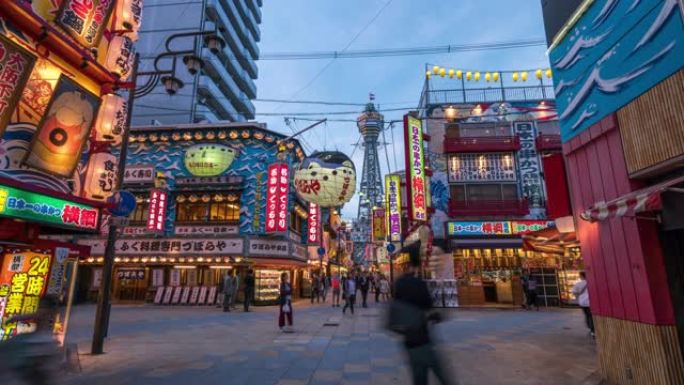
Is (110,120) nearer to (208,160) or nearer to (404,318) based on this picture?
(404,318)

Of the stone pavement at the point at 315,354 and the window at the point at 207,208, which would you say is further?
the window at the point at 207,208

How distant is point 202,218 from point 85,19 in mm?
15440

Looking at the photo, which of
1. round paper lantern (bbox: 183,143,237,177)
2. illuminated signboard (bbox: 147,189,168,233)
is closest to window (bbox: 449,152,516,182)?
round paper lantern (bbox: 183,143,237,177)

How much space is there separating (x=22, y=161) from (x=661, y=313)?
11.5 meters

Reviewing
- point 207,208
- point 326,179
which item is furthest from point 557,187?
point 207,208

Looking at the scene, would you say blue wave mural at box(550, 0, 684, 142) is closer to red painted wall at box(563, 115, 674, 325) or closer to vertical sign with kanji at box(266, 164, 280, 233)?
red painted wall at box(563, 115, 674, 325)

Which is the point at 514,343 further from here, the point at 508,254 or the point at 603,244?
the point at 508,254

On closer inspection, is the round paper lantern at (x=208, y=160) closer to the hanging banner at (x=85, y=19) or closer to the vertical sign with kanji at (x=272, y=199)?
the vertical sign with kanji at (x=272, y=199)

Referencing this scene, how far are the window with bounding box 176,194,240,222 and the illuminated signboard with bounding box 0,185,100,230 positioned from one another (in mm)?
13232

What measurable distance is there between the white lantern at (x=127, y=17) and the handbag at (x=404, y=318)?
1031cm

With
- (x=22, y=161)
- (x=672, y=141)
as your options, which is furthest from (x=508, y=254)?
(x=22, y=161)

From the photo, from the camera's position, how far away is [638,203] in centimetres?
442

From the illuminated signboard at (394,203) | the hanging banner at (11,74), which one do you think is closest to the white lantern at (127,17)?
the hanging banner at (11,74)

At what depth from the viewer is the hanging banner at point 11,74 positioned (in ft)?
21.7
